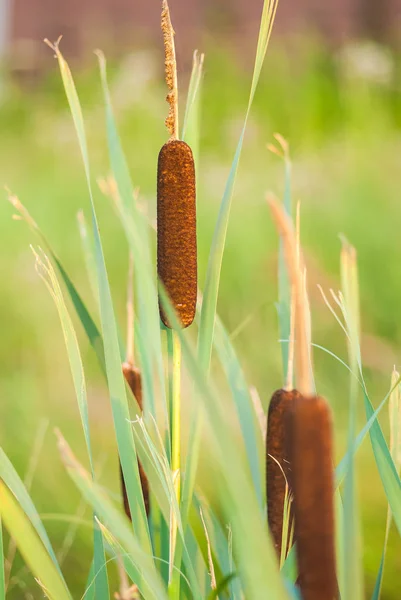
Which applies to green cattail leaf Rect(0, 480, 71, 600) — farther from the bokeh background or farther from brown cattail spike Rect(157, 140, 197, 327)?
the bokeh background

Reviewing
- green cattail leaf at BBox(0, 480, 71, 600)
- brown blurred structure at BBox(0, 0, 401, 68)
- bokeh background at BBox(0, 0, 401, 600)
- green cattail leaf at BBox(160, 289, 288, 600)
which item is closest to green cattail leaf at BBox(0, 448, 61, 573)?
green cattail leaf at BBox(0, 480, 71, 600)

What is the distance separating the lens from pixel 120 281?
4.94 ft

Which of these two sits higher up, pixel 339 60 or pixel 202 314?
pixel 339 60

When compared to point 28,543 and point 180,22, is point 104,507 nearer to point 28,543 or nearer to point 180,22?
point 28,543

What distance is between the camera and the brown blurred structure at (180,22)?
2.37 m

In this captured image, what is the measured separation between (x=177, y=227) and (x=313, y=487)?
0.56 feet

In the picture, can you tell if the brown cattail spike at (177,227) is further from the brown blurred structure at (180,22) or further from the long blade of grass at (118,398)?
the brown blurred structure at (180,22)

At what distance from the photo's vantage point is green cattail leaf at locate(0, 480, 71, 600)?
0.30m

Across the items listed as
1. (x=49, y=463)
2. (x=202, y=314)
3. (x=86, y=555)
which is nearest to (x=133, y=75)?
(x=49, y=463)

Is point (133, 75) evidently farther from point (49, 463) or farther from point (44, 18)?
point (49, 463)

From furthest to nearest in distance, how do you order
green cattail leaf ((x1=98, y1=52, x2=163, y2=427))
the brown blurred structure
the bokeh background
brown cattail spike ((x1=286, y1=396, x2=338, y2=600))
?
the brown blurred structure, the bokeh background, green cattail leaf ((x1=98, y1=52, x2=163, y2=427)), brown cattail spike ((x1=286, y1=396, x2=338, y2=600))

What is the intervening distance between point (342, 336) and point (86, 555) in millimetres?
614

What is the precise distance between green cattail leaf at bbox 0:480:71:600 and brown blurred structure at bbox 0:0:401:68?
204 centimetres

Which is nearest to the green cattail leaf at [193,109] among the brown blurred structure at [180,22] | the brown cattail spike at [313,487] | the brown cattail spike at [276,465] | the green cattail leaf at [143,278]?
the green cattail leaf at [143,278]
